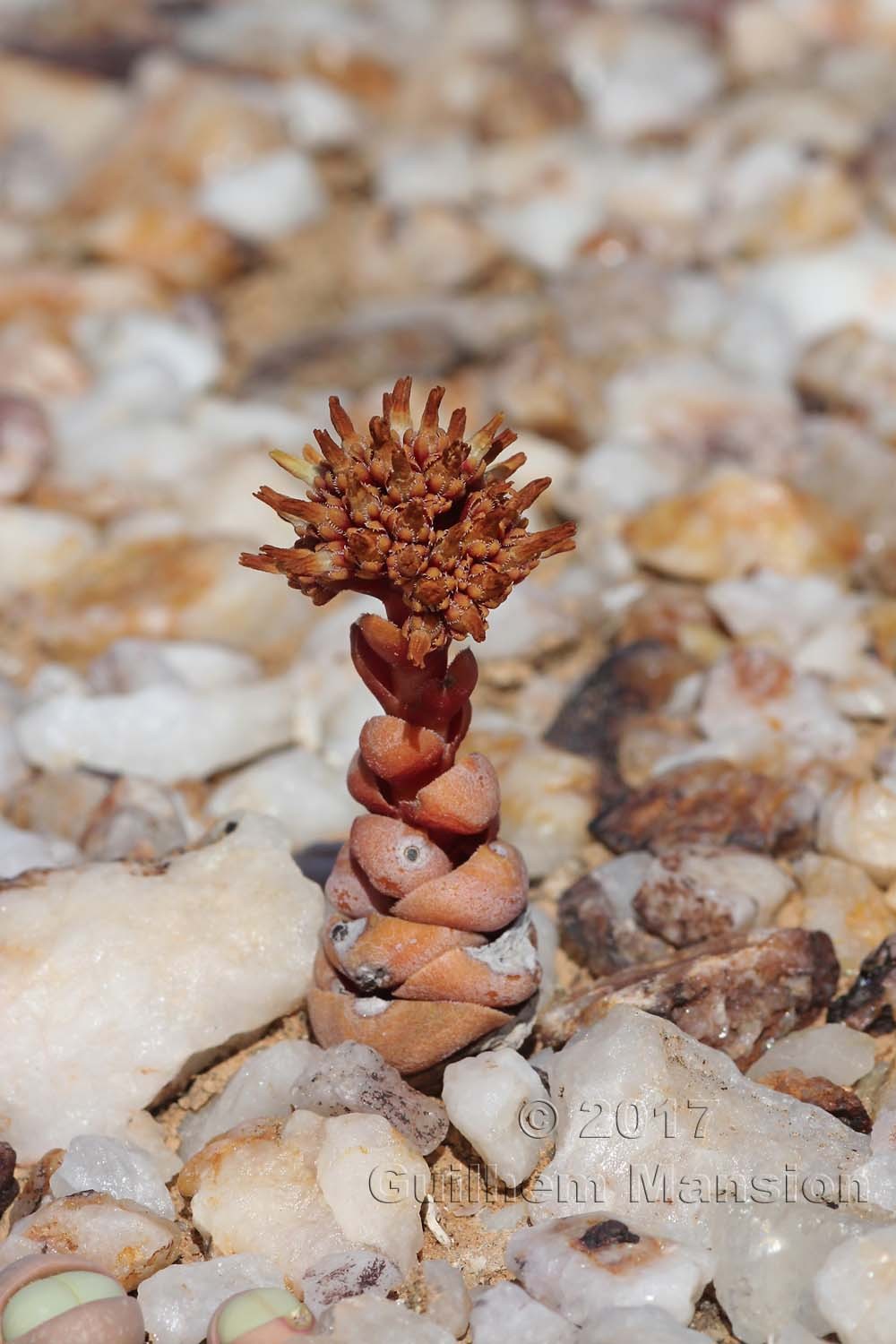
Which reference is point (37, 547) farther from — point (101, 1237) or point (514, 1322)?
point (514, 1322)

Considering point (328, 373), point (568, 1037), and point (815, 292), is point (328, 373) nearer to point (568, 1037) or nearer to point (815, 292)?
point (815, 292)

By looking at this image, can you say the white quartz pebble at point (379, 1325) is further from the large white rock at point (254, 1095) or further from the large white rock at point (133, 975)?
the large white rock at point (133, 975)

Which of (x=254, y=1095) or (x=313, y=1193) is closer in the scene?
(x=313, y=1193)

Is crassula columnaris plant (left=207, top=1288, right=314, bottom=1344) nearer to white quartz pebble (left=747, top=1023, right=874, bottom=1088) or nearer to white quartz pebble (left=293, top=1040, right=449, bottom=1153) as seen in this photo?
white quartz pebble (left=293, top=1040, right=449, bottom=1153)

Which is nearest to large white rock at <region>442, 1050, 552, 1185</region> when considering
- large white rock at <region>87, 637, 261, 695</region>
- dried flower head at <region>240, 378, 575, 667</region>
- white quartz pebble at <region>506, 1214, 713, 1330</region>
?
white quartz pebble at <region>506, 1214, 713, 1330</region>

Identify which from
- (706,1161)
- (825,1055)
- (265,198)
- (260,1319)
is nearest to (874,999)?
(825,1055)

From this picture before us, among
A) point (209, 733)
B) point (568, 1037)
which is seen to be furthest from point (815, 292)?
point (568, 1037)

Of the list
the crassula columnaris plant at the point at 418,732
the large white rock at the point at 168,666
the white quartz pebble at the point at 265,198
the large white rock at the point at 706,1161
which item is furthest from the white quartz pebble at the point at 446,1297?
the white quartz pebble at the point at 265,198

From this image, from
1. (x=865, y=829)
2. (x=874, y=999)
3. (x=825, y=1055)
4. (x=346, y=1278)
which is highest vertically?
(x=865, y=829)
